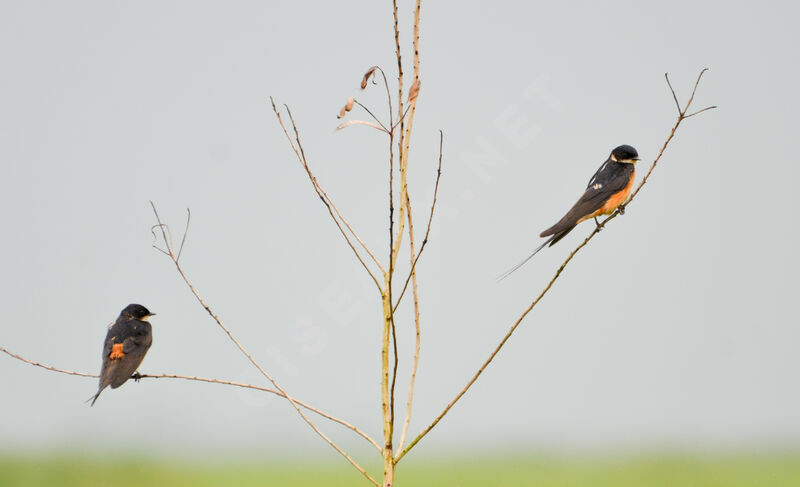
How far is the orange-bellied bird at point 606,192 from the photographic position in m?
4.16

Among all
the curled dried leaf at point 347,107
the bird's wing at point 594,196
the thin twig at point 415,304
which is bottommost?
the thin twig at point 415,304

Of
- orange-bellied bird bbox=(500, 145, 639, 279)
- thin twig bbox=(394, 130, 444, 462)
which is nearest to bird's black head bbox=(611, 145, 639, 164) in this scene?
orange-bellied bird bbox=(500, 145, 639, 279)

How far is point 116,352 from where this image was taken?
17.2ft

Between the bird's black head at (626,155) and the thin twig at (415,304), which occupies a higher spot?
the bird's black head at (626,155)

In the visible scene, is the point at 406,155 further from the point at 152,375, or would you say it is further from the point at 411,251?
the point at 152,375

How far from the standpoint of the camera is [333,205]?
8.66ft

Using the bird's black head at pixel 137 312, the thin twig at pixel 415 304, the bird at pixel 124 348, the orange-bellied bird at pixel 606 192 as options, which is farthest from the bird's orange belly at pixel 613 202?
the bird's black head at pixel 137 312

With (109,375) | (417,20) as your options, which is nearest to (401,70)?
(417,20)

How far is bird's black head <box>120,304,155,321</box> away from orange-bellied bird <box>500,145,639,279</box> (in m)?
3.68

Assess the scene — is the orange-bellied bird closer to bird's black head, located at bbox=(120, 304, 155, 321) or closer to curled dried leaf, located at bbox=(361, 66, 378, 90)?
curled dried leaf, located at bbox=(361, 66, 378, 90)

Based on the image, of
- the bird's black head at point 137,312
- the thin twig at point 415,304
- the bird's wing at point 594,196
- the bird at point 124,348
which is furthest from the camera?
the bird's black head at point 137,312

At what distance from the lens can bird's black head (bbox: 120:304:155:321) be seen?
5977mm

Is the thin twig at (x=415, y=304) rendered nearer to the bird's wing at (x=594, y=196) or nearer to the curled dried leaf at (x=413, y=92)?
the curled dried leaf at (x=413, y=92)

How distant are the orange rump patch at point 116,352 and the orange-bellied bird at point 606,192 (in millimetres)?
3253
